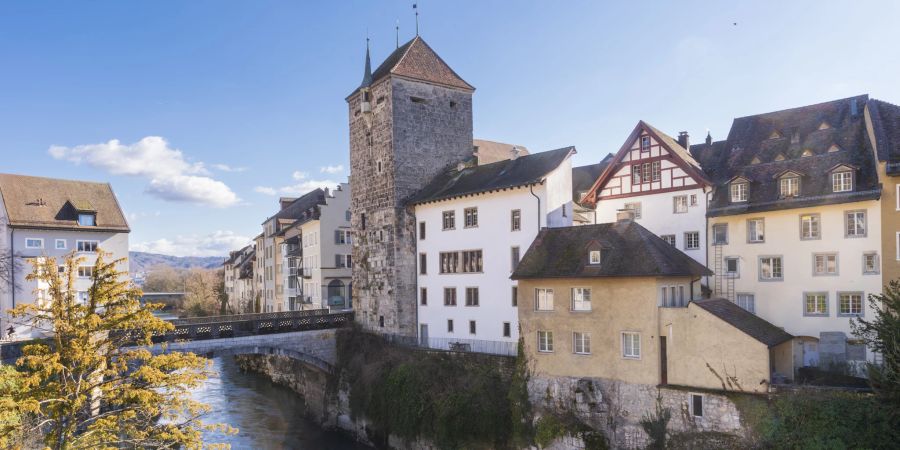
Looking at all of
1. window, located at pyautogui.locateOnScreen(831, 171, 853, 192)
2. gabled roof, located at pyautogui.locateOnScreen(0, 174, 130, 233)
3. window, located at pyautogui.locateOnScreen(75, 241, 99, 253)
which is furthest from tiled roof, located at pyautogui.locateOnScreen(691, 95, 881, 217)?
window, located at pyautogui.locateOnScreen(75, 241, 99, 253)

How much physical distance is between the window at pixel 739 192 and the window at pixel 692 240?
6.86ft

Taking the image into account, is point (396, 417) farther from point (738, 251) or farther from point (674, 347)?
point (738, 251)

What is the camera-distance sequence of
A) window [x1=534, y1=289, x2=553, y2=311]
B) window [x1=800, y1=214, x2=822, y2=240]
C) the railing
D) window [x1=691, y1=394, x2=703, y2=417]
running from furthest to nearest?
the railing → window [x1=800, y1=214, x2=822, y2=240] → window [x1=534, y1=289, x2=553, y2=311] → window [x1=691, y1=394, x2=703, y2=417]

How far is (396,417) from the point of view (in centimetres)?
2856

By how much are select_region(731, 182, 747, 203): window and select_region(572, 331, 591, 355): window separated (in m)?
9.57

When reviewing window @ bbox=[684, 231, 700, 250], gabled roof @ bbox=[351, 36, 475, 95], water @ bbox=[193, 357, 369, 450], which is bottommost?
water @ bbox=[193, 357, 369, 450]

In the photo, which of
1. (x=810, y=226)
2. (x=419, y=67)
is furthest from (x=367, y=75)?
(x=810, y=226)

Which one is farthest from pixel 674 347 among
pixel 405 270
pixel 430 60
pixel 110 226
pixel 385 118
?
pixel 110 226

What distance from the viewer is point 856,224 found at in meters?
24.2

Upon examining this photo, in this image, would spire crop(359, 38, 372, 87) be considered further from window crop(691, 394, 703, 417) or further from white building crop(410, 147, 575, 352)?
window crop(691, 394, 703, 417)

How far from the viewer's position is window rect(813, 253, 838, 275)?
80.9ft

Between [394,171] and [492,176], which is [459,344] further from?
[394,171]

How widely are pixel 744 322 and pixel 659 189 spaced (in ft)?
30.3

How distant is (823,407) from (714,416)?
3.13 meters
